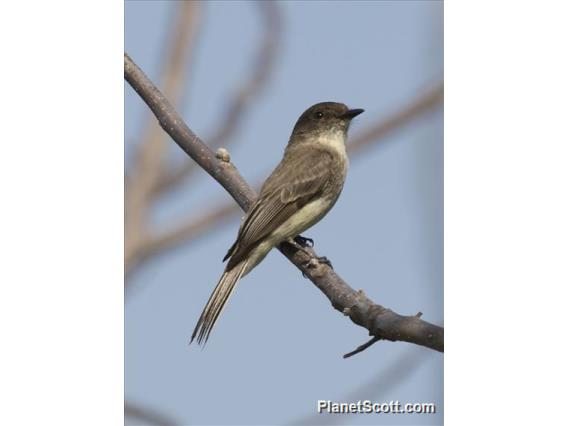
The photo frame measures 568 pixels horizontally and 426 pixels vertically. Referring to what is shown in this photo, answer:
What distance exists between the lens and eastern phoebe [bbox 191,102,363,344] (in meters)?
5.48

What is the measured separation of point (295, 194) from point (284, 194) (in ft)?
0.33

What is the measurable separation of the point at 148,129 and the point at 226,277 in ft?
4.12

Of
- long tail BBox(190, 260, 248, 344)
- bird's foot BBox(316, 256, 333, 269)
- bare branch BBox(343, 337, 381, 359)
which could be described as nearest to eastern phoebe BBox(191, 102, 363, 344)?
long tail BBox(190, 260, 248, 344)

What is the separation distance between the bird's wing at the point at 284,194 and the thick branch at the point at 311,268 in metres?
0.13

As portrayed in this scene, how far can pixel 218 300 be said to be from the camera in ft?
16.7

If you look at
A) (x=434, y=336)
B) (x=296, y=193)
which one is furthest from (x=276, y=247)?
(x=434, y=336)

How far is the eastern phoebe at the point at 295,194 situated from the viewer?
5.48 m

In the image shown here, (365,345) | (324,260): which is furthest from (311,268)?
(365,345)

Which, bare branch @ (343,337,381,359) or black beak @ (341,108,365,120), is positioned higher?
black beak @ (341,108,365,120)

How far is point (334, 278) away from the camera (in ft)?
15.1

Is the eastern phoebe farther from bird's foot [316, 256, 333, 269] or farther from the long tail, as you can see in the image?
bird's foot [316, 256, 333, 269]

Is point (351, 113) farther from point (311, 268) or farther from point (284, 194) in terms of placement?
point (311, 268)

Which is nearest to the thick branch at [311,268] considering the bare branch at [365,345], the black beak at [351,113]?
the bare branch at [365,345]

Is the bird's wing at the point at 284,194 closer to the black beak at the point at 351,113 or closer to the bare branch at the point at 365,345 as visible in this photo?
the black beak at the point at 351,113
